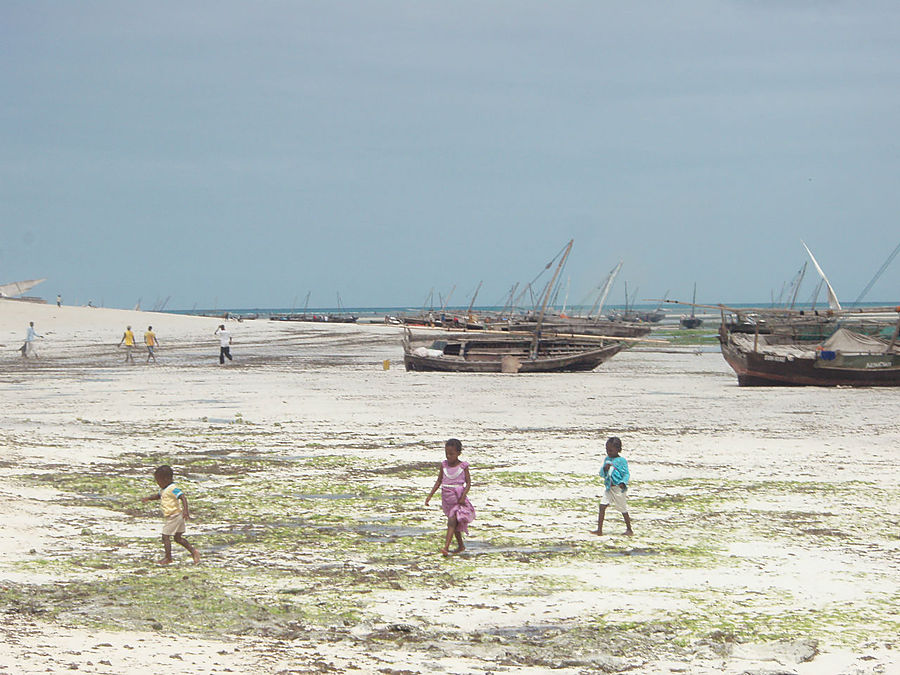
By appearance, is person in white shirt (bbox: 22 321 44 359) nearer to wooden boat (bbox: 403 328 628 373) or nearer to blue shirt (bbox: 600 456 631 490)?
wooden boat (bbox: 403 328 628 373)

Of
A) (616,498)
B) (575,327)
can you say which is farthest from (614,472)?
(575,327)

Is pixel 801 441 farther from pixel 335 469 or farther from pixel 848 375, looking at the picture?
pixel 848 375

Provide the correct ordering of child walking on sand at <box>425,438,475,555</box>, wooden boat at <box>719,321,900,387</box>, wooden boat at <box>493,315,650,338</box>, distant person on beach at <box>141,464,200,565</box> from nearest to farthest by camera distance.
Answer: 1. distant person on beach at <box>141,464,200,565</box>
2. child walking on sand at <box>425,438,475,555</box>
3. wooden boat at <box>719,321,900,387</box>
4. wooden boat at <box>493,315,650,338</box>

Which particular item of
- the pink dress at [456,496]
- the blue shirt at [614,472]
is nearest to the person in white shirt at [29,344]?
the pink dress at [456,496]

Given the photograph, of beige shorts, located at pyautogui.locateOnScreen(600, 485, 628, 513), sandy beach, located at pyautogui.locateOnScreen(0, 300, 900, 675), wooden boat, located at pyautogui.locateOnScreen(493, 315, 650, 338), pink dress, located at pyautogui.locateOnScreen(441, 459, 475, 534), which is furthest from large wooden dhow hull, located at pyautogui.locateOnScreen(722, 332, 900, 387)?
wooden boat, located at pyautogui.locateOnScreen(493, 315, 650, 338)

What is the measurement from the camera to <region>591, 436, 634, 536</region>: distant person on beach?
9.82 m

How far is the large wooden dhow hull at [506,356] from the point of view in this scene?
3331 centimetres

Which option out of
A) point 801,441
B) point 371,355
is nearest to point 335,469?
point 801,441

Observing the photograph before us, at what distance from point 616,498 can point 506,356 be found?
A: 23.6 meters

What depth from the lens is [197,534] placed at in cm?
955

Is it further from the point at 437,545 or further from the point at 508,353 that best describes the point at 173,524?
the point at 508,353

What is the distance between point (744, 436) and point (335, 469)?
315 inches

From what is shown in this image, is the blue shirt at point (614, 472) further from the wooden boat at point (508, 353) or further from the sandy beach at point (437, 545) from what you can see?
the wooden boat at point (508, 353)

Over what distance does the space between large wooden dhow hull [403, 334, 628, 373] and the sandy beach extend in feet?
39.3
